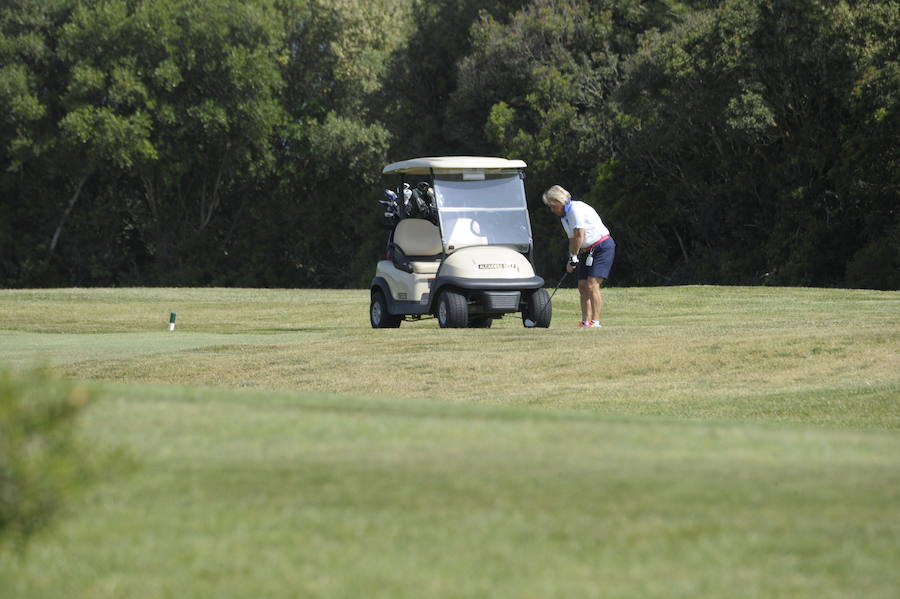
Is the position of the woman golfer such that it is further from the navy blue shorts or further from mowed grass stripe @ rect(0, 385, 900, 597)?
mowed grass stripe @ rect(0, 385, 900, 597)

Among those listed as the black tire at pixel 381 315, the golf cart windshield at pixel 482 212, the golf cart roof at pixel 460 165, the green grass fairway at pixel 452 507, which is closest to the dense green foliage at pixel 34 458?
the green grass fairway at pixel 452 507

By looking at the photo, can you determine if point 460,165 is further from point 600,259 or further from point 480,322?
point 600,259

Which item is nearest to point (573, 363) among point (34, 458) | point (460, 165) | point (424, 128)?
point (460, 165)

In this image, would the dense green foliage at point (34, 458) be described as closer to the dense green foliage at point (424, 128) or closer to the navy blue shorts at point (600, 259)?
the navy blue shorts at point (600, 259)

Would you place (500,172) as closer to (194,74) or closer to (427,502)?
(427,502)

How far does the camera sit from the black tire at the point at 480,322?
18.1 metres

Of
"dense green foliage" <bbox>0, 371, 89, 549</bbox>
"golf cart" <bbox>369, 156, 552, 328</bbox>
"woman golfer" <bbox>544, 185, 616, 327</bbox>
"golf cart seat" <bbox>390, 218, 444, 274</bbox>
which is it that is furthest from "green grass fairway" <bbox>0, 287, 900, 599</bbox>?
"golf cart seat" <bbox>390, 218, 444, 274</bbox>

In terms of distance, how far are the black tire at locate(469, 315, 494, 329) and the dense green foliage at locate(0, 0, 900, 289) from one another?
17.0 m

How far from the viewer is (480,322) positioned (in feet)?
59.8

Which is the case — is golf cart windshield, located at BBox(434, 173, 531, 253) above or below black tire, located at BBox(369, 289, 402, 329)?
above

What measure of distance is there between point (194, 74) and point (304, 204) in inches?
306

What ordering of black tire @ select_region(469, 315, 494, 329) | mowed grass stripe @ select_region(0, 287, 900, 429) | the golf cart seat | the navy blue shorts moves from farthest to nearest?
black tire @ select_region(469, 315, 494, 329), the golf cart seat, the navy blue shorts, mowed grass stripe @ select_region(0, 287, 900, 429)

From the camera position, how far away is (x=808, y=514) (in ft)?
15.8

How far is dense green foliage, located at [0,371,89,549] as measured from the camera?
3.91 meters
